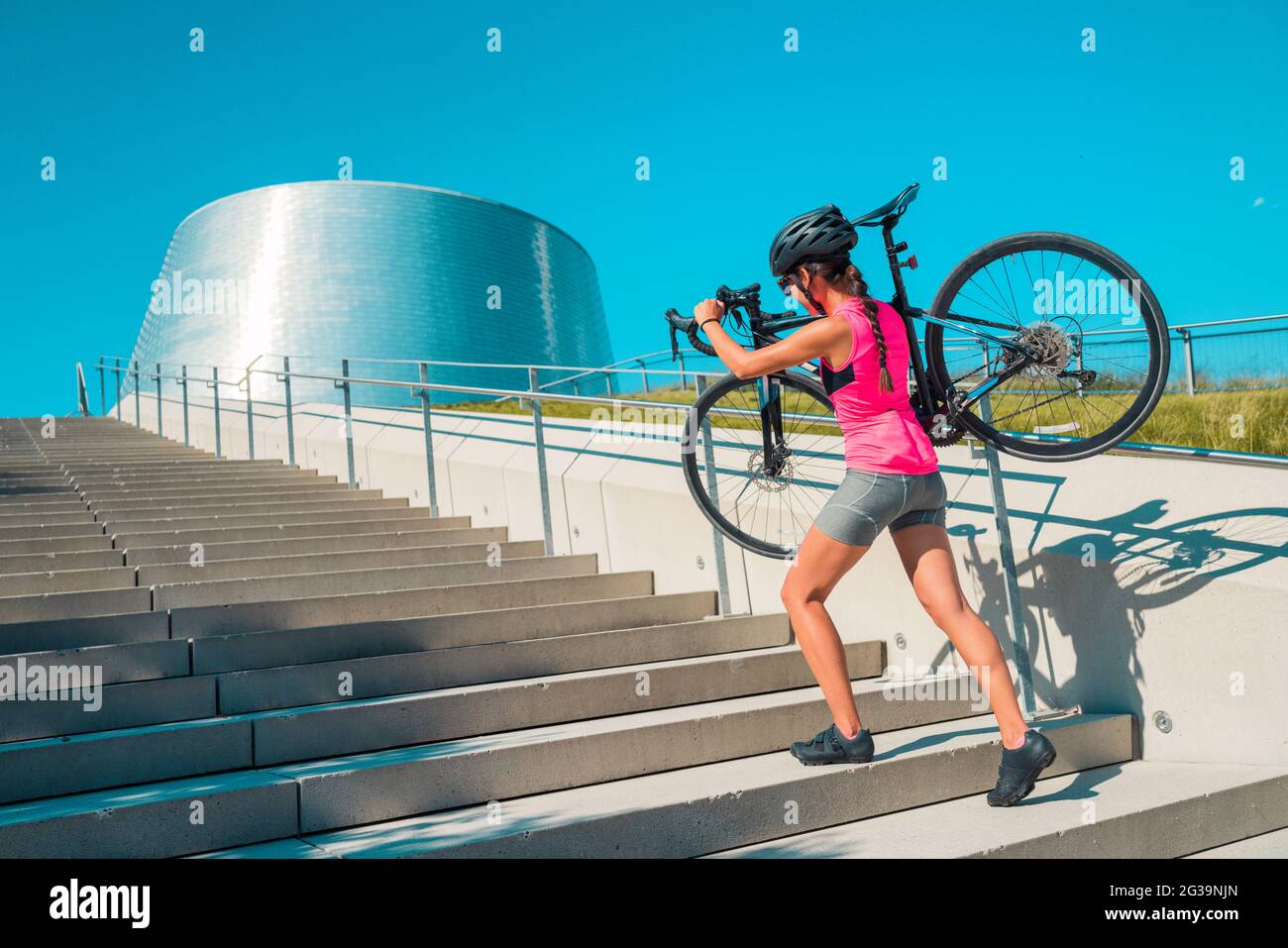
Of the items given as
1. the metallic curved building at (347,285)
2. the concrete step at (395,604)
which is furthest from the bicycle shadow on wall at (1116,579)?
the metallic curved building at (347,285)

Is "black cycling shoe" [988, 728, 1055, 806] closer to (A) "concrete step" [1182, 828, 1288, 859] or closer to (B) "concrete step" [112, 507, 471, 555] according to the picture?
(A) "concrete step" [1182, 828, 1288, 859]

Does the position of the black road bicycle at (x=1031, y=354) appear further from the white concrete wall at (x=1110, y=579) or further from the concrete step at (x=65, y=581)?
the concrete step at (x=65, y=581)

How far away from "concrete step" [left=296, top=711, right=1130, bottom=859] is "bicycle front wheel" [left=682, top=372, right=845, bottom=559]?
1.18 meters

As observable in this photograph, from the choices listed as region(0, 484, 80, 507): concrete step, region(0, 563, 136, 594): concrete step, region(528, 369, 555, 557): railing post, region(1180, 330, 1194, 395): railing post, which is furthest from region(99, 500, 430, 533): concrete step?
region(1180, 330, 1194, 395): railing post

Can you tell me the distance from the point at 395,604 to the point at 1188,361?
26.6 feet

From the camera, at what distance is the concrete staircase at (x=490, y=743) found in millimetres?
3121

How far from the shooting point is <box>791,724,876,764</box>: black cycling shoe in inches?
138

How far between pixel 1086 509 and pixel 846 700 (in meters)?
1.60

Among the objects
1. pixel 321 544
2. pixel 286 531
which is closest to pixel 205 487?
pixel 286 531

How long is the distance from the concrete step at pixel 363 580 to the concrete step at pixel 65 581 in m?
0.38

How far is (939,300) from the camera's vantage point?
13.1ft

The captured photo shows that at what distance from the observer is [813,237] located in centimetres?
346
